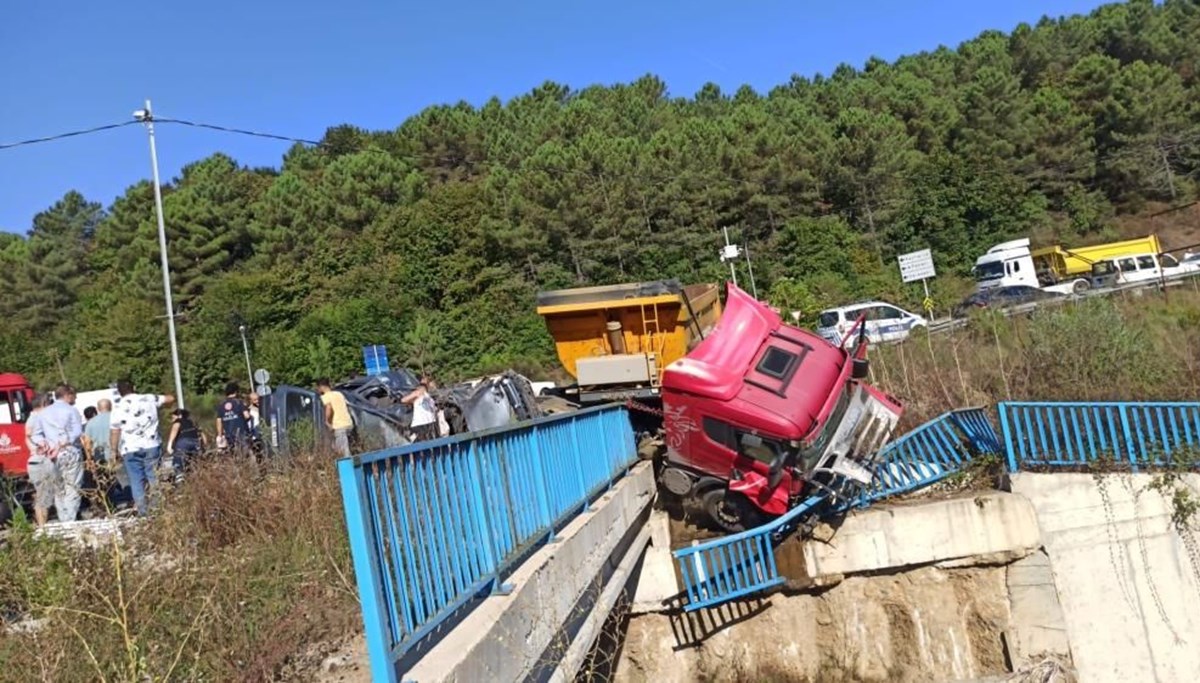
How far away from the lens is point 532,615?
12.8ft

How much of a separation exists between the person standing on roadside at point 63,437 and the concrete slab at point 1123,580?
9.52m

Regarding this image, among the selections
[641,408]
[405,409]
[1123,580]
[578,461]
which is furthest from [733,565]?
[405,409]

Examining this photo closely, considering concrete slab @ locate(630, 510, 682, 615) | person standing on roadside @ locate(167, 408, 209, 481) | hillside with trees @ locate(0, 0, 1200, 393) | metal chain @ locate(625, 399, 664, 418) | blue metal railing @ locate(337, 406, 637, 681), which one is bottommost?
concrete slab @ locate(630, 510, 682, 615)

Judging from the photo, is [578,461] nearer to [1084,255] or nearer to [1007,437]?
[1007,437]

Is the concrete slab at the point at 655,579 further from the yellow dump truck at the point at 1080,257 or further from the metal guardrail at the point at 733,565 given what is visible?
the yellow dump truck at the point at 1080,257

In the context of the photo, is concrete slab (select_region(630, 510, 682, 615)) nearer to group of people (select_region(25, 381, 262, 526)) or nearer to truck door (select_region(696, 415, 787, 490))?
truck door (select_region(696, 415, 787, 490))

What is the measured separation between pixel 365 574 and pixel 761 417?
6219 mm

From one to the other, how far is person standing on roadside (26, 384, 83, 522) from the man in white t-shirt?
34 centimetres

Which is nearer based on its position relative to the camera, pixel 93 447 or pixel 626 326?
pixel 93 447

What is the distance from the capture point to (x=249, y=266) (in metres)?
46.9

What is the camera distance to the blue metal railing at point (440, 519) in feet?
8.45

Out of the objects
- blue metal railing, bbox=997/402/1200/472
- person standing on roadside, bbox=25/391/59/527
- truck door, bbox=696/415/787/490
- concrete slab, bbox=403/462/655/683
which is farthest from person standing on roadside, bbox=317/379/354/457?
blue metal railing, bbox=997/402/1200/472

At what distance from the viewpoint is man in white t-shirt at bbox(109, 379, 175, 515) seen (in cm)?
788

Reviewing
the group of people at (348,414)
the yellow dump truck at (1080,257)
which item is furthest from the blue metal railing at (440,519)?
the yellow dump truck at (1080,257)
